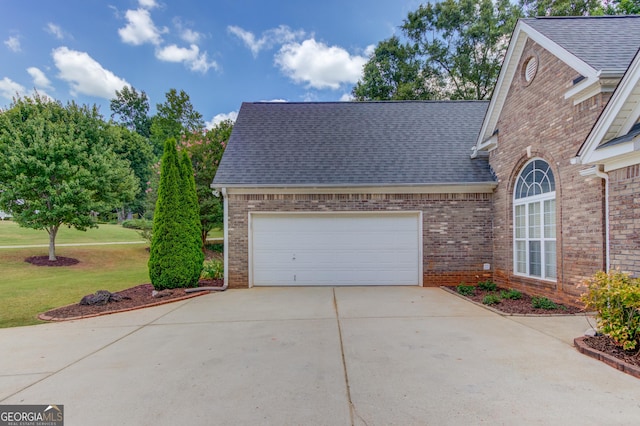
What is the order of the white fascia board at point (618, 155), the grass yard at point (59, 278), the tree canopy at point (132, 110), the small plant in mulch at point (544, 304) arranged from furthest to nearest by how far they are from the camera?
the tree canopy at point (132, 110) → the grass yard at point (59, 278) → the small plant in mulch at point (544, 304) → the white fascia board at point (618, 155)

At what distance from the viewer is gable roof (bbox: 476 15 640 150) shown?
570 cm

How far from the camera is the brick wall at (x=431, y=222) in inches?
347

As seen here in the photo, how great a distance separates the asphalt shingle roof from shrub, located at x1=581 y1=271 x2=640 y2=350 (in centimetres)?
409

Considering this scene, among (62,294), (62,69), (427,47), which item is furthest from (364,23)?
(62,69)

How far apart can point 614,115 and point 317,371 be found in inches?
230

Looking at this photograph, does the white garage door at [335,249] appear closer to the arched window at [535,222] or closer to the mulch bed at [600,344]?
the arched window at [535,222]

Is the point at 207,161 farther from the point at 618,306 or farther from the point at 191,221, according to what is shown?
the point at 618,306

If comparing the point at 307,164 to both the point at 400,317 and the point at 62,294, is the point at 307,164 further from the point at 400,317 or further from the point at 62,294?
the point at 62,294

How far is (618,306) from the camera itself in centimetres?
383

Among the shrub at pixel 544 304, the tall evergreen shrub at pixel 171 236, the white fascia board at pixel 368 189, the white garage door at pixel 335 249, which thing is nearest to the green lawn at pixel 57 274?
the tall evergreen shrub at pixel 171 236

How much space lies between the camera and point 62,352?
4363mm

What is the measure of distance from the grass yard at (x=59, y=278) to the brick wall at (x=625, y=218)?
414 inches

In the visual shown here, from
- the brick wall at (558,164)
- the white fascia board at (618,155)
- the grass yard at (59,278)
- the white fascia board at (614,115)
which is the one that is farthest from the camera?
the grass yard at (59,278)

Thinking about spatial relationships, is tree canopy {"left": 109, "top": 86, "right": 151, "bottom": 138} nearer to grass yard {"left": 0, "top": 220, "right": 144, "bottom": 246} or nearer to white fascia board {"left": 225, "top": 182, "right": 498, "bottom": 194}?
grass yard {"left": 0, "top": 220, "right": 144, "bottom": 246}
